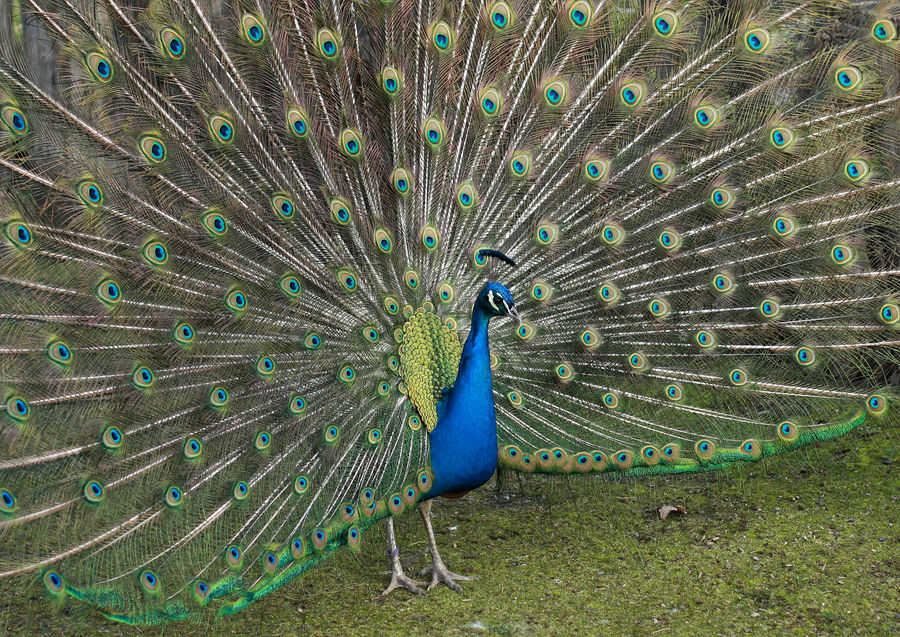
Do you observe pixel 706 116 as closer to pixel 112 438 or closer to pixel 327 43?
pixel 327 43

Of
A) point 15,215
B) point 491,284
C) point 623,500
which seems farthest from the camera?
point 623,500

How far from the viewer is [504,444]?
11.8 feet

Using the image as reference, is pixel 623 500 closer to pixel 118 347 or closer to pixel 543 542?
pixel 543 542

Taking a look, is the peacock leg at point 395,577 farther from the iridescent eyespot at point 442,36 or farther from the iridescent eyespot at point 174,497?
the iridescent eyespot at point 442,36

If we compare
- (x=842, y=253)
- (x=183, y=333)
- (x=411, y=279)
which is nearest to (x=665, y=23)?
(x=842, y=253)

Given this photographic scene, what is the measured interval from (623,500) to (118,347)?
2848 millimetres

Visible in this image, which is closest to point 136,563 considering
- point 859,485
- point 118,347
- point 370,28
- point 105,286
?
point 118,347

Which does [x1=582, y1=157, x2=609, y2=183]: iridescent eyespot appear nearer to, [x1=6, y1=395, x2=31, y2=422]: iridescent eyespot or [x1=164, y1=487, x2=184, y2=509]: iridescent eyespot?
[x1=164, y1=487, x2=184, y2=509]: iridescent eyespot

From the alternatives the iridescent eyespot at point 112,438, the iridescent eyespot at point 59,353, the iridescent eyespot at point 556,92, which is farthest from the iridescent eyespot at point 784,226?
the iridescent eyespot at point 59,353

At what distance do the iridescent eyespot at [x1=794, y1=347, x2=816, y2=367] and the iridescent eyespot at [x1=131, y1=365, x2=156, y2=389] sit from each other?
277cm

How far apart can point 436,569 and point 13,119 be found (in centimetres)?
254

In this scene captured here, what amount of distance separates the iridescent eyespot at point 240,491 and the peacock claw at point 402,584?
3.09ft

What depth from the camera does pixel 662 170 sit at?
343 centimetres

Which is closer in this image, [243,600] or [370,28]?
[243,600]
